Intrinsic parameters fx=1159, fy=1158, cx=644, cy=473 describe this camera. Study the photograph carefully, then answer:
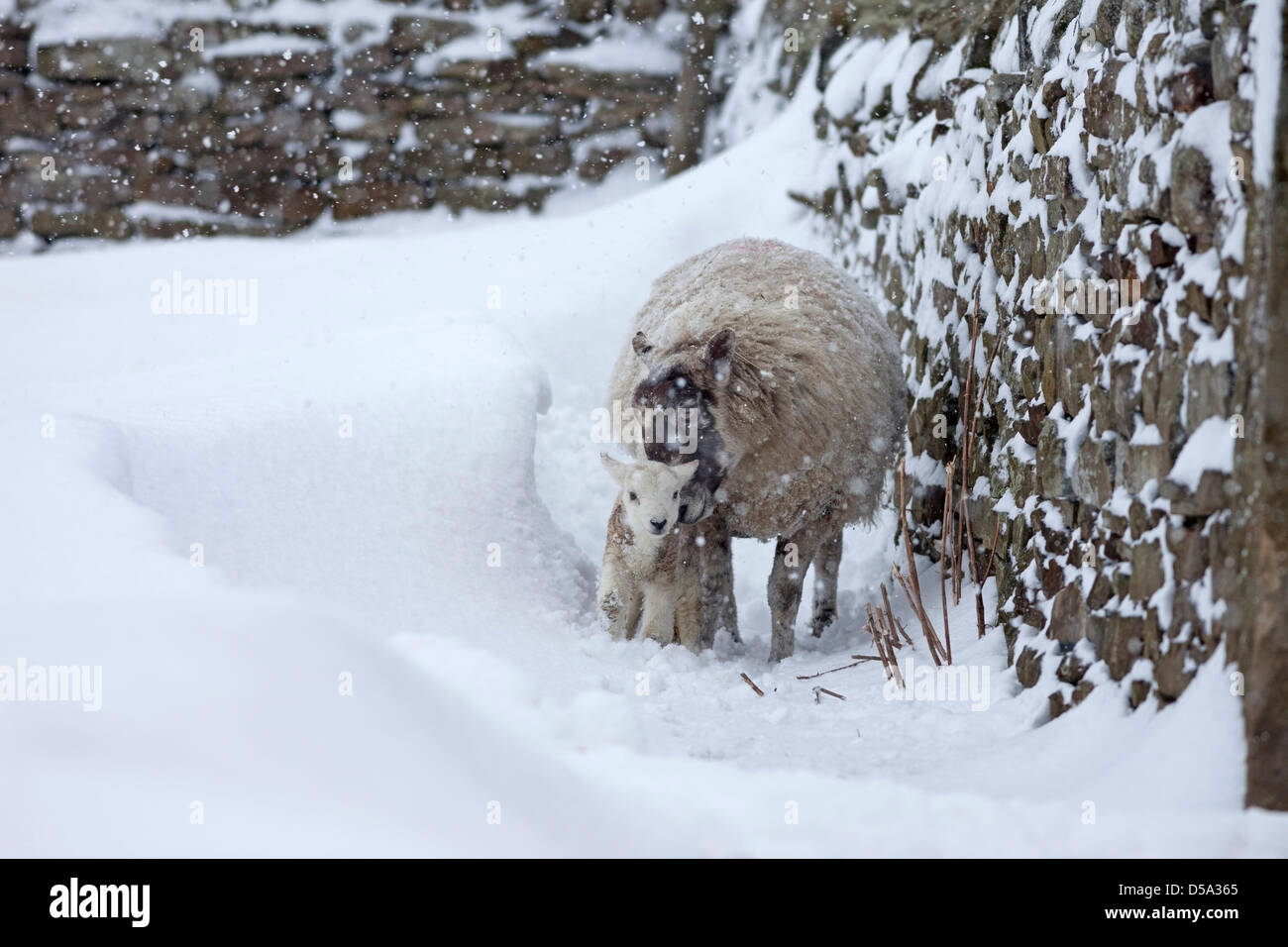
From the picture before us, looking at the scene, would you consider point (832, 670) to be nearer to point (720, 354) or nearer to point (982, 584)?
point (982, 584)

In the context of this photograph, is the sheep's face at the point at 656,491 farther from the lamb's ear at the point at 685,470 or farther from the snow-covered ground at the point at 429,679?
the snow-covered ground at the point at 429,679

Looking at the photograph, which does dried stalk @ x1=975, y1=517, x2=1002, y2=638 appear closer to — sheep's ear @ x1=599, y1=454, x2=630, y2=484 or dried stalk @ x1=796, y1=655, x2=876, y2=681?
dried stalk @ x1=796, y1=655, x2=876, y2=681

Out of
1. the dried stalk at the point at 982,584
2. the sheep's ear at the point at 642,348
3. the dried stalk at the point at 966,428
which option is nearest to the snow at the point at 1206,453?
the dried stalk at the point at 982,584

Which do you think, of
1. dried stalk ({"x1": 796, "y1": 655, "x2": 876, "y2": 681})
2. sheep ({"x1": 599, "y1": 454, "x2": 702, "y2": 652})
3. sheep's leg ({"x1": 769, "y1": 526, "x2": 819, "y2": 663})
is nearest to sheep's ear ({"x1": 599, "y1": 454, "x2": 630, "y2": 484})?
sheep ({"x1": 599, "y1": 454, "x2": 702, "y2": 652})

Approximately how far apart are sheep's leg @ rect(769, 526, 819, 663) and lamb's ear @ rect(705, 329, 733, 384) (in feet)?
2.69

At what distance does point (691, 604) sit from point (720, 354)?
3.46 feet

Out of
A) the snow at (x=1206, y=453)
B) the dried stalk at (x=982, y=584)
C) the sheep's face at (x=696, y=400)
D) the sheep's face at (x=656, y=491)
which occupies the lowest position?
the dried stalk at (x=982, y=584)

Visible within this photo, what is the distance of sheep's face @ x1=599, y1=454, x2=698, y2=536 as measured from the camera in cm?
398

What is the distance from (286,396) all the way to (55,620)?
8.75ft

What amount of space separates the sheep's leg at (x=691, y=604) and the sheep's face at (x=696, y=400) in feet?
1.27

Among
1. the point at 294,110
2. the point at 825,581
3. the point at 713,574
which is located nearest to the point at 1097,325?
the point at 713,574

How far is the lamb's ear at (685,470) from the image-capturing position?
4.00 meters

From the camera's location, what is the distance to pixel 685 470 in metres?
4.00
